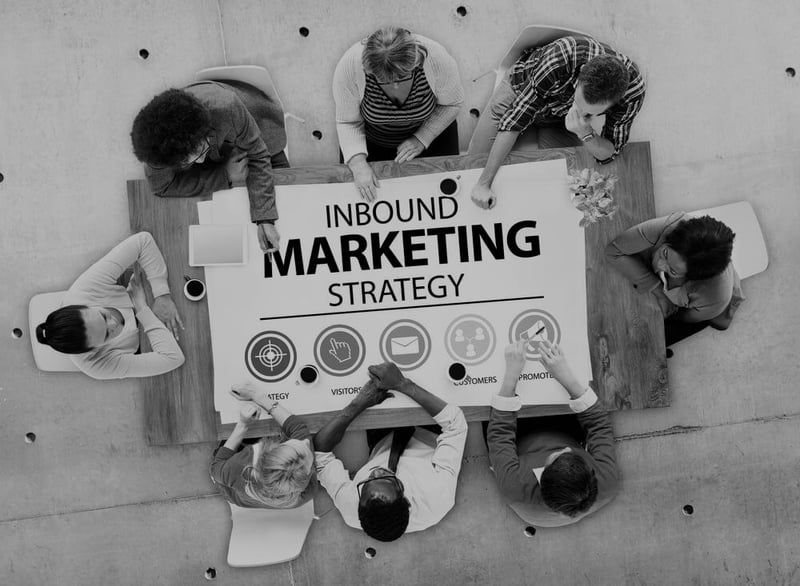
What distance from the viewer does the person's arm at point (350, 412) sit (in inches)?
96.0

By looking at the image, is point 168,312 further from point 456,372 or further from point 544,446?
point 544,446

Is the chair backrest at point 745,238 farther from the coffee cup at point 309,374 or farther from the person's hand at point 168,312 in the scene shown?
the person's hand at point 168,312

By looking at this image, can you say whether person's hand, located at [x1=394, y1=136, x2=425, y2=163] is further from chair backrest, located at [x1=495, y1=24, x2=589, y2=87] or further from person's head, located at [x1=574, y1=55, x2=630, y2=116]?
person's head, located at [x1=574, y1=55, x2=630, y2=116]

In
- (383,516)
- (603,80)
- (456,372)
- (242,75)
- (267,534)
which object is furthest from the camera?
(267,534)

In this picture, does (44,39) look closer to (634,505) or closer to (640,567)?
(634,505)

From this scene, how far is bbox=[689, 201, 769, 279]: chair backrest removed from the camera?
278 centimetres

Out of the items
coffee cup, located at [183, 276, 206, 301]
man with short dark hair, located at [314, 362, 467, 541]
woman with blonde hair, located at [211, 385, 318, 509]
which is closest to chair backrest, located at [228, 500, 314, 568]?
woman with blonde hair, located at [211, 385, 318, 509]

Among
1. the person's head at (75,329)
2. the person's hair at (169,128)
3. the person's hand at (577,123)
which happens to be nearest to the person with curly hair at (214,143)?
the person's hair at (169,128)

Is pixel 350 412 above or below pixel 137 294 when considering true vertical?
below

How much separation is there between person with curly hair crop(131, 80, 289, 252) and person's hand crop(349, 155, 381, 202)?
326mm

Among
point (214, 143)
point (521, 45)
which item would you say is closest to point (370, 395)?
point (214, 143)

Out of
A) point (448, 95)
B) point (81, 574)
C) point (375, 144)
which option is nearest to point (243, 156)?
point (375, 144)

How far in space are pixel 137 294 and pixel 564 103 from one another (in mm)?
1804

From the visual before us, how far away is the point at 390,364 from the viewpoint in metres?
2.44
